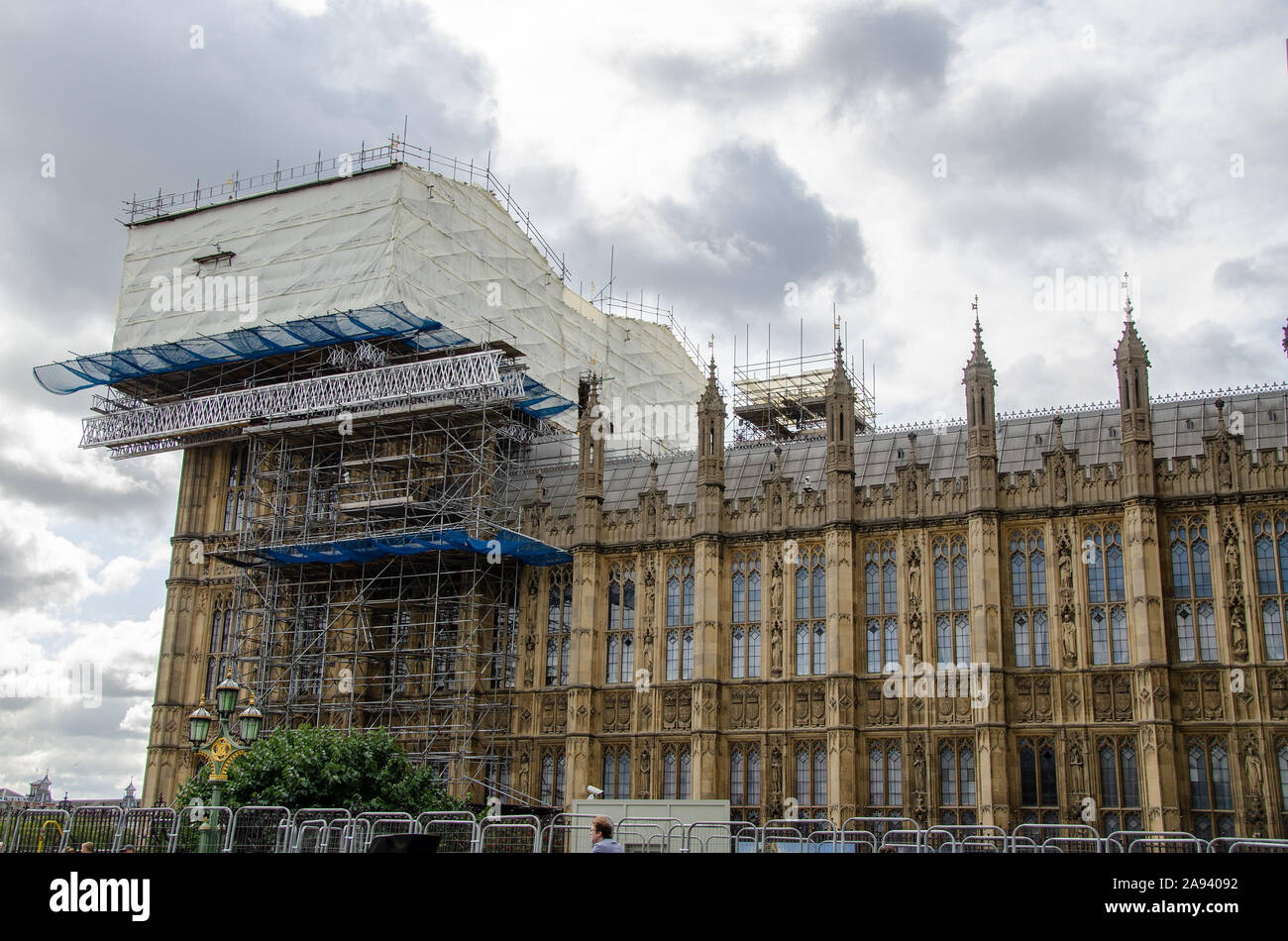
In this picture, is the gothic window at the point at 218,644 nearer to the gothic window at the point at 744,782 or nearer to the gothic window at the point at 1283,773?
the gothic window at the point at 744,782

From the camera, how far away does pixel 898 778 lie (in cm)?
3688

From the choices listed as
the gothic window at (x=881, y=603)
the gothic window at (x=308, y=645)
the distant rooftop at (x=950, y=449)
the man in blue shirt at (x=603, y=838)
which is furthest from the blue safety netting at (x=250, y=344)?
the man in blue shirt at (x=603, y=838)

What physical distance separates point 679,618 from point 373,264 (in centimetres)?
1893

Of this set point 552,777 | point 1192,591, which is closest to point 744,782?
point 552,777

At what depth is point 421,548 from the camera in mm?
42438

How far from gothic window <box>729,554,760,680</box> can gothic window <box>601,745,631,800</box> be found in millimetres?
A: 4643

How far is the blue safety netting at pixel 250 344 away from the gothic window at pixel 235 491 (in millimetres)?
4014

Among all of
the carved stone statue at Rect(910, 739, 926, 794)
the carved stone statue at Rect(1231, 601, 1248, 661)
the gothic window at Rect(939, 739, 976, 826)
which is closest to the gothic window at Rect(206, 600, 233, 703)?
the carved stone statue at Rect(910, 739, 926, 794)

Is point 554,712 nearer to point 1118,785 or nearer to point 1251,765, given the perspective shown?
point 1118,785

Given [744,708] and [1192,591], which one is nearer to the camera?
[1192,591]
